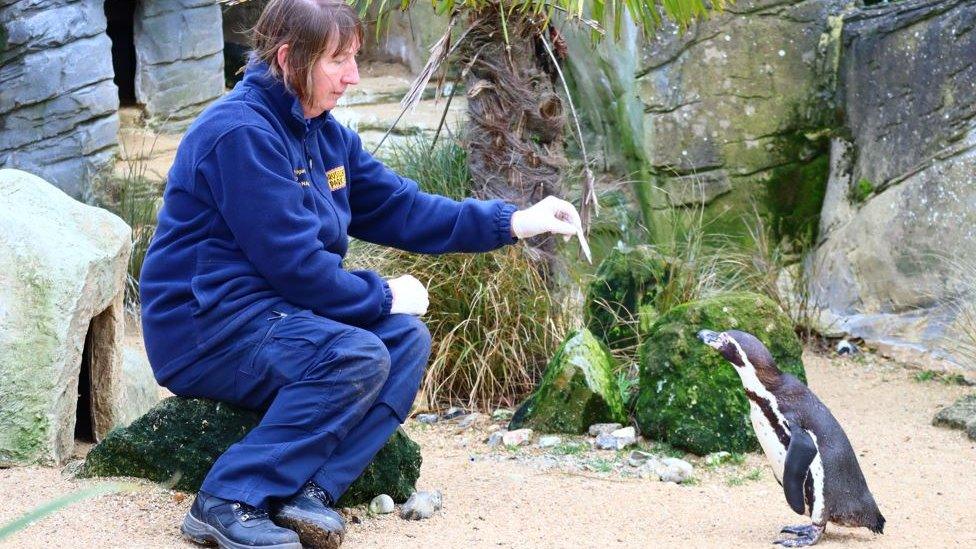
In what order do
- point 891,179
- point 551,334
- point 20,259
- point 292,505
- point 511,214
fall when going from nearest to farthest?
point 292,505 < point 511,214 < point 20,259 < point 551,334 < point 891,179

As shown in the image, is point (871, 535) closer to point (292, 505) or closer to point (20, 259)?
point (292, 505)

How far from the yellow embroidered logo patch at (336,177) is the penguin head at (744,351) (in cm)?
118

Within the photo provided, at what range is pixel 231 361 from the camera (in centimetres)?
296

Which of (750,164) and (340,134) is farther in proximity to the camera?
(750,164)

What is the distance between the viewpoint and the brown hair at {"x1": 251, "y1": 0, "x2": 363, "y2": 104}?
2920mm

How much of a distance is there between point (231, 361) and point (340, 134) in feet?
2.57

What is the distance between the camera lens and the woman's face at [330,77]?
9.75 ft

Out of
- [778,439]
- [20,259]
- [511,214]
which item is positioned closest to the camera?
[778,439]

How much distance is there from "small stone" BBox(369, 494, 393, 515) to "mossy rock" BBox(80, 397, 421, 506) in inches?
1.6

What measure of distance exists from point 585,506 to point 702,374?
3.42ft

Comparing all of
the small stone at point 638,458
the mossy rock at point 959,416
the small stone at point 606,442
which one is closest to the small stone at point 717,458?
the small stone at point 638,458

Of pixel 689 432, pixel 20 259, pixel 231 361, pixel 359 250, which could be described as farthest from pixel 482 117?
pixel 231 361

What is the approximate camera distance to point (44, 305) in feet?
12.1

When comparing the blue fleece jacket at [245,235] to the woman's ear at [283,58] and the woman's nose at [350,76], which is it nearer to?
the woman's ear at [283,58]
